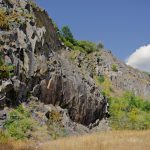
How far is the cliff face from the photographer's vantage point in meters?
36.3

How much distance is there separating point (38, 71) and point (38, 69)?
0.21 metres

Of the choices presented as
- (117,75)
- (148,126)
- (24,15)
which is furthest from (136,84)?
(24,15)

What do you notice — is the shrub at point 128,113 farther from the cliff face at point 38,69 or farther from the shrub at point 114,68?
the cliff face at point 38,69

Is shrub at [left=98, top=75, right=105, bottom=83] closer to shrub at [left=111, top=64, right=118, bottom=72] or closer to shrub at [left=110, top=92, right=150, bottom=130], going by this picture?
shrub at [left=111, top=64, right=118, bottom=72]

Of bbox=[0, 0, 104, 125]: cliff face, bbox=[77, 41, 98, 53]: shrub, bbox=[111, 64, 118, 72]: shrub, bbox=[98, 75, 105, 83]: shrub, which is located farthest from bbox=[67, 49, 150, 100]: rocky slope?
bbox=[0, 0, 104, 125]: cliff face

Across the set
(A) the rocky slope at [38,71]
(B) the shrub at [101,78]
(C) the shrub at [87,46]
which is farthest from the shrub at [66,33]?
(A) the rocky slope at [38,71]

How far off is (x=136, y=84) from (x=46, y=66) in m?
47.3

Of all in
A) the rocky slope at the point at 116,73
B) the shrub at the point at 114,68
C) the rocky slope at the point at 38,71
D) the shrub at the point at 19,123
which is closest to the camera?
the shrub at the point at 19,123

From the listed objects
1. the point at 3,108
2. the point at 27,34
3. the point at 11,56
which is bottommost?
the point at 3,108

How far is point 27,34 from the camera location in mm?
41469

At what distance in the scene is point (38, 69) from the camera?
4041 cm

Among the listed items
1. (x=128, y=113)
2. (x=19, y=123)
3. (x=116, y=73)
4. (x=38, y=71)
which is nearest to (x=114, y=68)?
(x=116, y=73)

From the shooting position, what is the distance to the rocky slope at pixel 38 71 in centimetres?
3581

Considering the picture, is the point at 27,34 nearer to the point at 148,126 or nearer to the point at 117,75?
the point at 148,126
